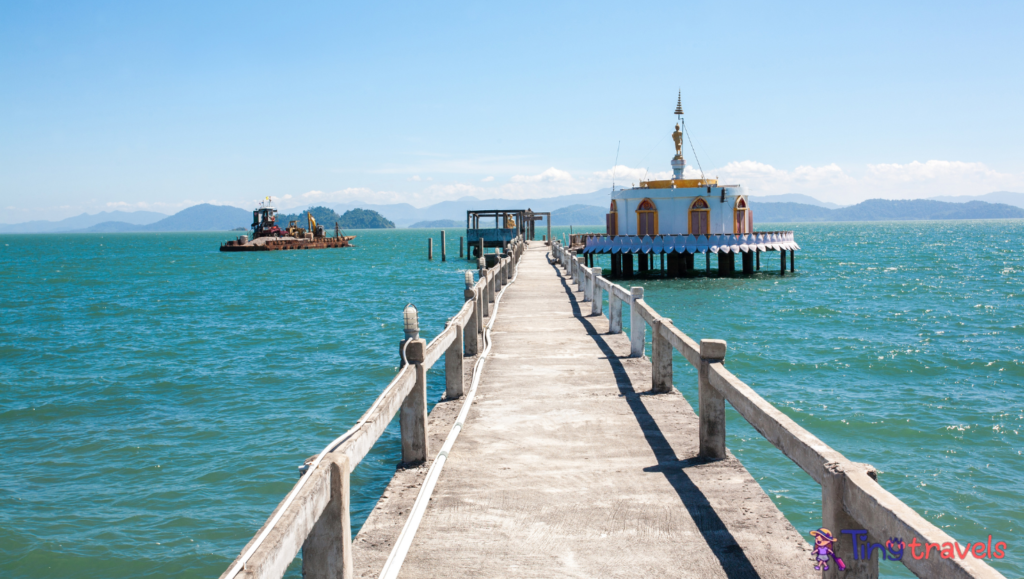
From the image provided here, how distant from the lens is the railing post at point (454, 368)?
788 centimetres

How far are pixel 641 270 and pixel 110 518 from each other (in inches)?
1560

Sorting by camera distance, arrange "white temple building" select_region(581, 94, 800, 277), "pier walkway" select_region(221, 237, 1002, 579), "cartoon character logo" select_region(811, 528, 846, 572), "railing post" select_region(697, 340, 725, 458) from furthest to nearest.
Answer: "white temple building" select_region(581, 94, 800, 277)
"railing post" select_region(697, 340, 725, 458)
"cartoon character logo" select_region(811, 528, 846, 572)
"pier walkway" select_region(221, 237, 1002, 579)

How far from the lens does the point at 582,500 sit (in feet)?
16.8

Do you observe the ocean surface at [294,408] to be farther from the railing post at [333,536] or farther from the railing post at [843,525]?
the railing post at [843,525]

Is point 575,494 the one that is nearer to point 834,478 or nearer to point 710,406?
point 710,406

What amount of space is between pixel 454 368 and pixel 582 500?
318 cm

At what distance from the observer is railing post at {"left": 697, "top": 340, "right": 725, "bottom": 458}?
561 centimetres

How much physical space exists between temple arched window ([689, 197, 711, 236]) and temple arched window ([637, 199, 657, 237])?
7.00 ft

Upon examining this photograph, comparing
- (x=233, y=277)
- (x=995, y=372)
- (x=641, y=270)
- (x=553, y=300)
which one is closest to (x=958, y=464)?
(x=995, y=372)

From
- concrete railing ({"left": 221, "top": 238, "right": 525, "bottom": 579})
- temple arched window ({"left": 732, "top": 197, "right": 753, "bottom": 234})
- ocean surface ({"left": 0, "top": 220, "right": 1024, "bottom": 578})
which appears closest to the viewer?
concrete railing ({"left": 221, "top": 238, "right": 525, "bottom": 579})

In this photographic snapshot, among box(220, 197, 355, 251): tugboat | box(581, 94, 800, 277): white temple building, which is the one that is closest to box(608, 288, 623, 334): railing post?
box(581, 94, 800, 277): white temple building

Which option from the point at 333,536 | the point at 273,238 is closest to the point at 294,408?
the point at 333,536

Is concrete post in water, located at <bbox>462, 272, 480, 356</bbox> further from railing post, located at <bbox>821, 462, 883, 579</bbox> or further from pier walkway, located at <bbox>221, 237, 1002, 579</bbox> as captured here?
railing post, located at <bbox>821, 462, 883, 579</bbox>

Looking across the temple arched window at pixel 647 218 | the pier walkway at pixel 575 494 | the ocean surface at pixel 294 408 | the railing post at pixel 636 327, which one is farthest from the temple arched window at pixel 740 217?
the pier walkway at pixel 575 494
